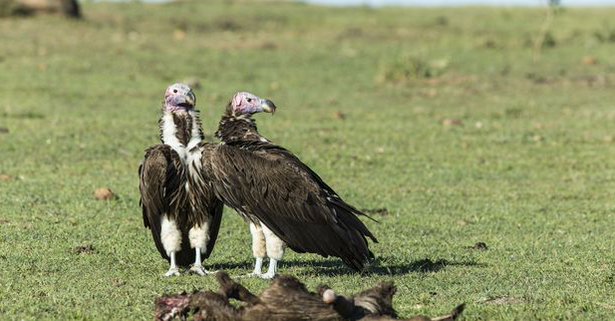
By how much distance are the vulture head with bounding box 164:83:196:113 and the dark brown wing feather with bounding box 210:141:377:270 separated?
0.67 metres

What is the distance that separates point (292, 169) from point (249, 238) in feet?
7.84

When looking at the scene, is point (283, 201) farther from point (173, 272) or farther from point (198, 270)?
point (173, 272)

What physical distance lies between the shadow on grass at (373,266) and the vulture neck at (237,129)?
3.50 ft

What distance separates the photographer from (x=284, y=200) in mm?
9258

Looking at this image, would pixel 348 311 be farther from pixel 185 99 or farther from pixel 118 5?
pixel 118 5

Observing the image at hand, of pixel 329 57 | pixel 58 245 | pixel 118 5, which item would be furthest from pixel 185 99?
pixel 118 5

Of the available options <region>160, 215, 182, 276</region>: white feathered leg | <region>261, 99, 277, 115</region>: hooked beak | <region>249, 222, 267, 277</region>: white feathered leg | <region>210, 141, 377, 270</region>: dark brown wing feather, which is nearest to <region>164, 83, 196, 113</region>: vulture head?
<region>261, 99, 277, 115</region>: hooked beak

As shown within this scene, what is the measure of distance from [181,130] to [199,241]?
0.84m

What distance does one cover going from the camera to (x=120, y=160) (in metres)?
16.2

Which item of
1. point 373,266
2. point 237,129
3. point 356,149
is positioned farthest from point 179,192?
point 356,149

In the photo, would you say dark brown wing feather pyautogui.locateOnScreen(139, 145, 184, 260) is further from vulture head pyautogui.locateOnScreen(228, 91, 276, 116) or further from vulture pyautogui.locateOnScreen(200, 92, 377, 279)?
vulture head pyautogui.locateOnScreen(228, 91, 276, 116)

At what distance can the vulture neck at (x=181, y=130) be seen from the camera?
9.63m

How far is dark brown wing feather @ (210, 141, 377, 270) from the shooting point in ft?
30.1

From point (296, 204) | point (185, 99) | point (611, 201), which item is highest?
point (185, 99)
